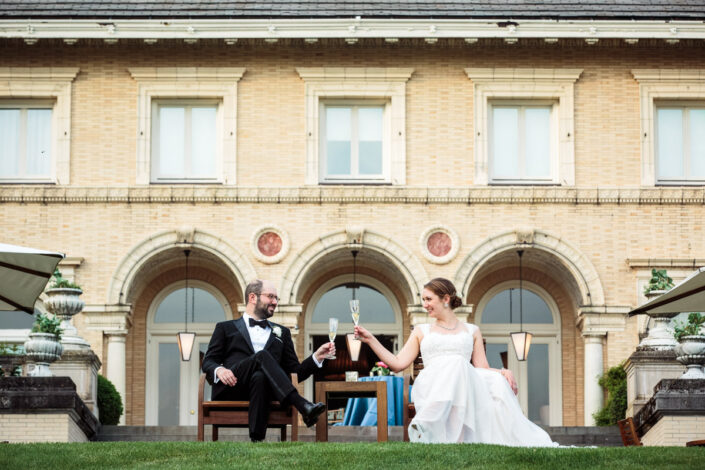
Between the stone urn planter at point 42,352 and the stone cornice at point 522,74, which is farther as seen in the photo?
the stone cornice at point 522,74

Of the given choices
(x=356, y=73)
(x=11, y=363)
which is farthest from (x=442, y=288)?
(x=356, y=73)

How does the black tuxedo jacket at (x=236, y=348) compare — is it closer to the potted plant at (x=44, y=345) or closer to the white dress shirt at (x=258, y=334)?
the white dress shirt at (x=258, y=334)

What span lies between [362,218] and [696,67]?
6591 mm

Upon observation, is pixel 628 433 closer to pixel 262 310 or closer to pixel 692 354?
pixel 692 354

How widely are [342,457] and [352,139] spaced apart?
50.1 feet

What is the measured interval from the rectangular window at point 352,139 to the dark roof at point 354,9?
175 cm

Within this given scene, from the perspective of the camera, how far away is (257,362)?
13.2 meters

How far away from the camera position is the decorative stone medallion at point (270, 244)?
83.8 feet

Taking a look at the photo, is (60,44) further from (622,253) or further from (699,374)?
(699,374)

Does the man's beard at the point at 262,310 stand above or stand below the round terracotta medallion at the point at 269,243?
below

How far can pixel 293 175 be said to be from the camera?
25875 millimetres

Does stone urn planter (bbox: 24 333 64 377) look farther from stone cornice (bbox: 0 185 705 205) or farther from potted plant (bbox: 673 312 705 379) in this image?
potted plant (bbox: 673 312 705 379)

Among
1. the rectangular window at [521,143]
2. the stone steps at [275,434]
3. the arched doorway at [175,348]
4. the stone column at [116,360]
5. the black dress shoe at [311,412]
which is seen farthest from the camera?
the arched doorway at [175,348]

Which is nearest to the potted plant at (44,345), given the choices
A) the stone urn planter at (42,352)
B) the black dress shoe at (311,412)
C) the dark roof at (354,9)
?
the stone urn planter at (42,352)
